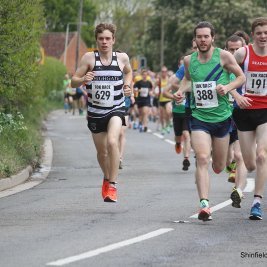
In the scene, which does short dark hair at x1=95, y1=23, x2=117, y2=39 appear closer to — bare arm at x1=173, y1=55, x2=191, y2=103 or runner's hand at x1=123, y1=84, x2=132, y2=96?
runner's hand at x1=123, y1=84, x2=132, y2=96

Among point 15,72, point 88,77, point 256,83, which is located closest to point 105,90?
point 88,77

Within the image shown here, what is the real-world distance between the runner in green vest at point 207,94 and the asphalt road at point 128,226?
0.69m

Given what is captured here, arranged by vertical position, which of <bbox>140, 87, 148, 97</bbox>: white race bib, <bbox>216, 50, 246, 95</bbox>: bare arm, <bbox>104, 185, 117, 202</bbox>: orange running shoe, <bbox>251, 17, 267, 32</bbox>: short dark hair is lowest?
<bbox>140, 87, 148, 97</bbox>: white race bib

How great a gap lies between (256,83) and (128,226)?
2.08m

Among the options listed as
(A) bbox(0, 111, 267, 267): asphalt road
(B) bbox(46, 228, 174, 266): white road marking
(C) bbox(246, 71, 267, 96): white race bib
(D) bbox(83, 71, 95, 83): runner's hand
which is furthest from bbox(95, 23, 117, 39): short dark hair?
(B) bbox(46, 228, 174, 266): white road marking

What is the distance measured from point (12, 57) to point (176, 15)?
174 feet

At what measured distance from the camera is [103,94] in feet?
40.1

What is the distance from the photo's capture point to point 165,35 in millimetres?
76000

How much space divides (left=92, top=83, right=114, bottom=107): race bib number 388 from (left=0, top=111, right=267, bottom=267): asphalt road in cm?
117

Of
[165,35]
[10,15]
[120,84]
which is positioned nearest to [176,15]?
[165,35]

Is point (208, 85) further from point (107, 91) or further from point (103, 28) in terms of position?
point (103, 28)

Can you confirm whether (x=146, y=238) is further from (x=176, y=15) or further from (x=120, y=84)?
(x=176, y=15)

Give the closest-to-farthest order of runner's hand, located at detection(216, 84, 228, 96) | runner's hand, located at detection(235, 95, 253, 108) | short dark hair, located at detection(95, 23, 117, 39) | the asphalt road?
the asphalt road, runner's hand, located at detection(216, 84, 228, 96), runner's hand, located at detection(235, 95, 253, 108), short dark hair, located at detection(95, 23, 117, 39)

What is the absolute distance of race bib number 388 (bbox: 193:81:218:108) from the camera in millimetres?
11164
